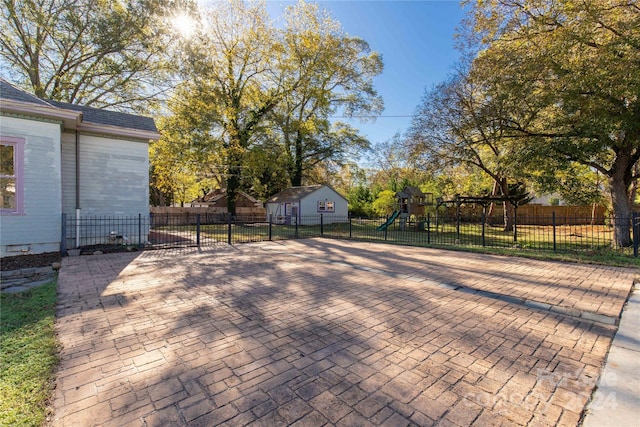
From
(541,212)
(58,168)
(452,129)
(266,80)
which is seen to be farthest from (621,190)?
(266,80)

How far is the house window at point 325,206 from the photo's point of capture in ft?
87.9

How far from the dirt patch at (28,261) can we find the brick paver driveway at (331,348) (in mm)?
2304

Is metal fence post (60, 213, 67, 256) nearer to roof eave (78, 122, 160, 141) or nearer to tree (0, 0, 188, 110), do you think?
roof eave (78, 122, 160, 141)

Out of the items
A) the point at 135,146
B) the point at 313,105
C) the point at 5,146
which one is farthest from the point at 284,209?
the point at 5,146

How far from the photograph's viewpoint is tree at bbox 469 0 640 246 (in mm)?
8316

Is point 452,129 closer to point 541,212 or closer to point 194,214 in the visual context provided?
point 541,212

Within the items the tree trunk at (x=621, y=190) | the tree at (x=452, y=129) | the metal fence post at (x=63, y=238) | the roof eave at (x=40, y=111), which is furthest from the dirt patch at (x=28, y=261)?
the tree trunk at (x=621, y=190)

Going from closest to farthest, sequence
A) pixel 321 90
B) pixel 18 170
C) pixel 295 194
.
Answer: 1. pixel 18 170
2. pixel 321 90
3. pixel 295 194

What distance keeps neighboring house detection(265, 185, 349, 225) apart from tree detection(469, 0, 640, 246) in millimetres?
16134

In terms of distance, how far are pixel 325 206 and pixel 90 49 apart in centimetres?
1898

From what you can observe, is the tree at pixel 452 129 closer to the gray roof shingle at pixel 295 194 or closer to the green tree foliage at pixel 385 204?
the green tree foliage at pixel 385 204

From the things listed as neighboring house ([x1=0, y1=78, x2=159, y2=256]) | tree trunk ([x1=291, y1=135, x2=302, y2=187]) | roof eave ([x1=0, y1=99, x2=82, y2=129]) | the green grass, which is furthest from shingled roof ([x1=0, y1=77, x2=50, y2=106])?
tree trunk ([x1=291, y1=135, x2=302, y2=187])

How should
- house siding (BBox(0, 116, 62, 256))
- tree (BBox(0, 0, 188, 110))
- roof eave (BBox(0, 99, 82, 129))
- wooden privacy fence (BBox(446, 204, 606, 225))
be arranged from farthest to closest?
wooden privacy fence (BBox(446, 204, 606, 225)), tree (BBox(0, 0, 188, 110)), house siding (BBox(0, 116, 62, 256)), roof eave (BBox(0, 99, 82, 129))

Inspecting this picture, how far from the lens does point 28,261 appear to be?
24.1ft
